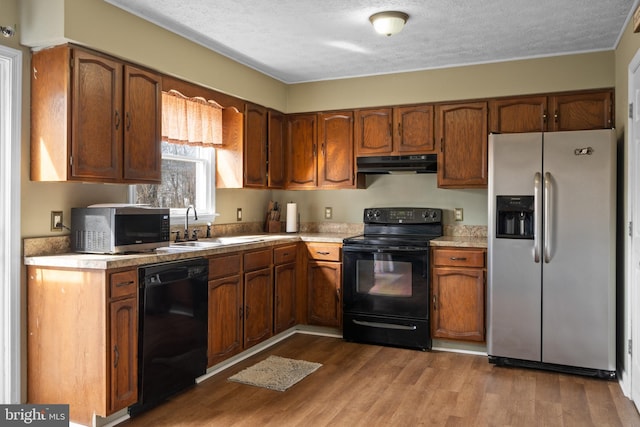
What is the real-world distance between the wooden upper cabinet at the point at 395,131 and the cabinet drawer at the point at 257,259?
1.35m

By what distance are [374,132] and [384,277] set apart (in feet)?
4.47

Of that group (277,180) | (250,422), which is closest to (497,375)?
(250,422)

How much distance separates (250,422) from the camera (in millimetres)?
2766

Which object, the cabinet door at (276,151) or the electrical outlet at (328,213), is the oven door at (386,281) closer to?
the electrical outlet at (328,213)

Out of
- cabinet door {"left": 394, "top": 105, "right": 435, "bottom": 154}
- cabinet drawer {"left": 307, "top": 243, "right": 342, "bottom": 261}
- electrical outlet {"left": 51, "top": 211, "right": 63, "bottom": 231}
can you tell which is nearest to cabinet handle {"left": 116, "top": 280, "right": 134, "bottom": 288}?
electrical outlet {"left": 51, "top": 211, "right": 63, "bottom": 231}

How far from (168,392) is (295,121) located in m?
2.90

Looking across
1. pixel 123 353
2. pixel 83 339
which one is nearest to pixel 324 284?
pixel 123 353

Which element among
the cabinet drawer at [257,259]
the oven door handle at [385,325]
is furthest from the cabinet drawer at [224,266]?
the oven door handle at [385,325]

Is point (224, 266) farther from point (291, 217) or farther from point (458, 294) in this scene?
→ point (458, 294)

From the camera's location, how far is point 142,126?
322 centimetres

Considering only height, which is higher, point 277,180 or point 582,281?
point 277,180

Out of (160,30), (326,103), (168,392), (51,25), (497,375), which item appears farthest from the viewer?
(326,103)

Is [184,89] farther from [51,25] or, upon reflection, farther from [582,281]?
[582,281]

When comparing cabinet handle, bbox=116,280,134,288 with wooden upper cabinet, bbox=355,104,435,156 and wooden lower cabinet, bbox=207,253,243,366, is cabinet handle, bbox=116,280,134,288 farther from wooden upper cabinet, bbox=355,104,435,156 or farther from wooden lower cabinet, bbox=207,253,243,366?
wooden upper cabinet, bbox=355,104,435,156
